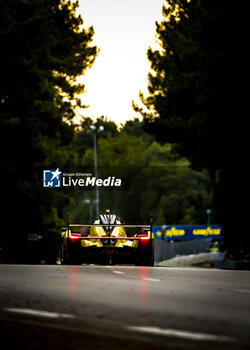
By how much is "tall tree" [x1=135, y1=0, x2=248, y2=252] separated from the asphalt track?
80.1ft

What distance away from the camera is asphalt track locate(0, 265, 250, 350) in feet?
30.5

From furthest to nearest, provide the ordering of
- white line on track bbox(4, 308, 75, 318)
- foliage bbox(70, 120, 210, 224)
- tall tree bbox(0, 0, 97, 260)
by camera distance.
→ 1. foliage bbox(70, 120, 210, 224)
2. tall tree bbox(0, 0, 97, 260)
3. white line on track bbox(4, 308, 75, 318)

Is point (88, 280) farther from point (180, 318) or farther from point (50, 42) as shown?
point (50, 42)

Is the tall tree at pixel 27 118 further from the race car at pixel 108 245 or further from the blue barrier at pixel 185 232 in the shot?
the race car at pixel 108 245

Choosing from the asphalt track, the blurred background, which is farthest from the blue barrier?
the asphalt track

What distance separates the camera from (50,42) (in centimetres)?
5638

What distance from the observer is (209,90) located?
158 ft

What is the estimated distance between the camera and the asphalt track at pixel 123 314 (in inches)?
366

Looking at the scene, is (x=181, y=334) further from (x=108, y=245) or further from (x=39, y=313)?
(x=108, y=245)

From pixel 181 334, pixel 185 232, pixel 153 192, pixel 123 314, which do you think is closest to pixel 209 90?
pixel 185 232

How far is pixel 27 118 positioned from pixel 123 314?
136ft

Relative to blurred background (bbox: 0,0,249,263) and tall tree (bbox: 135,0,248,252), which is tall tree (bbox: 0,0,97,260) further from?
tall tree (bbox: 135,0,248,252)

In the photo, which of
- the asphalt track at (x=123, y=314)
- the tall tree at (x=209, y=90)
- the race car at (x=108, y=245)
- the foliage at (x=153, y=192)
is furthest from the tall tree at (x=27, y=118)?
the foliage at (x=153, y=192)

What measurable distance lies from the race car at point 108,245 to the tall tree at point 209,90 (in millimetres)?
12219
